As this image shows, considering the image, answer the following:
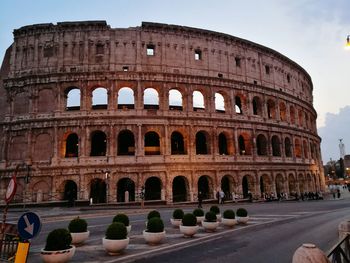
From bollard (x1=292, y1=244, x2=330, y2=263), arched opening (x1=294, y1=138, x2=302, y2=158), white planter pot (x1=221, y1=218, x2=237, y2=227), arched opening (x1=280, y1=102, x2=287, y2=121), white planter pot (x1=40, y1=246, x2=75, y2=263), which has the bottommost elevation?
white planter pot (x1=221, y1=218, x2=237, y2=227)

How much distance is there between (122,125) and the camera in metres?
28.9

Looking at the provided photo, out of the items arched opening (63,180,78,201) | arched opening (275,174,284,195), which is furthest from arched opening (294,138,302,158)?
arched opening (63,180,78,201)

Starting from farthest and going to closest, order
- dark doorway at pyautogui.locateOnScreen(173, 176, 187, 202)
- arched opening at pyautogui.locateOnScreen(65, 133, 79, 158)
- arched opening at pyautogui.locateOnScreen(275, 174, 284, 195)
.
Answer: arched opening at pyautogui.locateOnScreen(275, 174, 284, 195), dark doorway at pyautogui.locateOnScreen(173, 176, 187, 202), arched opening at pyautogui.locateOnScreen(65, 133, 79, 158)

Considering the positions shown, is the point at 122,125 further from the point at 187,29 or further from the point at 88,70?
the point at 187,29

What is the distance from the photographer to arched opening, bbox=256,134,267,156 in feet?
118

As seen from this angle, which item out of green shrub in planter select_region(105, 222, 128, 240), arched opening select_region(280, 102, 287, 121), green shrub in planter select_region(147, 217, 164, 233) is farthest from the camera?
arched opening select_region(280, 102, 287, 121)

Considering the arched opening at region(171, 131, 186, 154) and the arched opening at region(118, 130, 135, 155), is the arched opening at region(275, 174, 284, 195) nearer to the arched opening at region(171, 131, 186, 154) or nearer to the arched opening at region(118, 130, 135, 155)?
the arched opening at region(171, 131, 186, 154)

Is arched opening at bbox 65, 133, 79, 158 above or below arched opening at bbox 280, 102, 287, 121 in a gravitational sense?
below

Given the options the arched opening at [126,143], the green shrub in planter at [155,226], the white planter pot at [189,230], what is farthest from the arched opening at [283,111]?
the green shrub in planter at [155,226]

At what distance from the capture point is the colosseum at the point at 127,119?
92.3 feet

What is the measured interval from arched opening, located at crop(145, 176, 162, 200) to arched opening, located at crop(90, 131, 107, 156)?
6.11 metres

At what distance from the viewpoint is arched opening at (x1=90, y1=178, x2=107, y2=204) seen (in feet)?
96.5

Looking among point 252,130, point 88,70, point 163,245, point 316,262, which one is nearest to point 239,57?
point 252,130

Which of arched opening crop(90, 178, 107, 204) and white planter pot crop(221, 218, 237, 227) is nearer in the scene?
white planter pot crop(221, 218, 237, 227)
